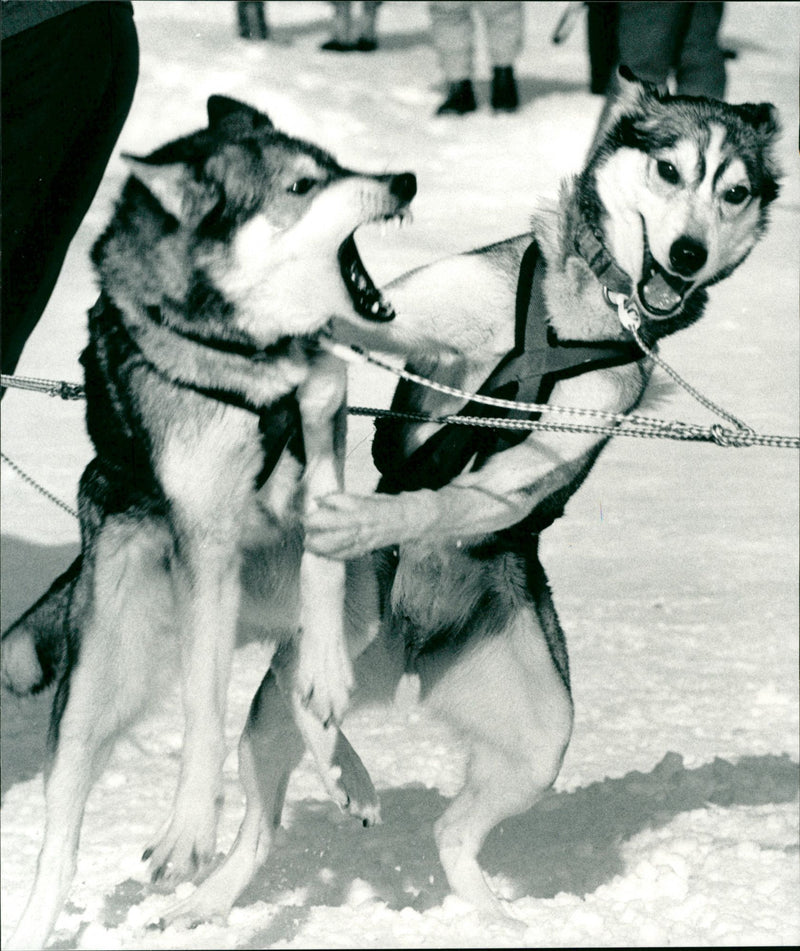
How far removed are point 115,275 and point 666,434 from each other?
0.61m

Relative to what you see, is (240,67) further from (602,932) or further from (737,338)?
(602,932)

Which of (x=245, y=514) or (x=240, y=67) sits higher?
(x=240, y=67)

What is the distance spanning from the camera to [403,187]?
4.80 feet

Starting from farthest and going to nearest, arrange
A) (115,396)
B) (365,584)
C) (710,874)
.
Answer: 1. (710,874)
2. (365,584)
3. (115,396)

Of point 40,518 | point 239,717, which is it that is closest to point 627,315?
point 239,717

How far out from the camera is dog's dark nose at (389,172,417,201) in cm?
→ 146

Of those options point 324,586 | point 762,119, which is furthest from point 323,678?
point 762,119

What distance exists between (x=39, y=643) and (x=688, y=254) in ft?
2.91

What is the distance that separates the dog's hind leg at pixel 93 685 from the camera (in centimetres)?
162

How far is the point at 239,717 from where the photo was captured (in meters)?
2.40

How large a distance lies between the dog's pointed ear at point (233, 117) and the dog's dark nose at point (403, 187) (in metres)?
0.17

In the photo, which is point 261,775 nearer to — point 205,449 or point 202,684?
point 202,684

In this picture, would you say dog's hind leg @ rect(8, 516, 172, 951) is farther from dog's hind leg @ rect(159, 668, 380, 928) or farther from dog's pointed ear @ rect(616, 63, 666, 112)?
dog's pointed ear @ rect(616, 63, 666, 112)

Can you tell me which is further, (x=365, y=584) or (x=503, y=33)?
(x=503, y=33)
